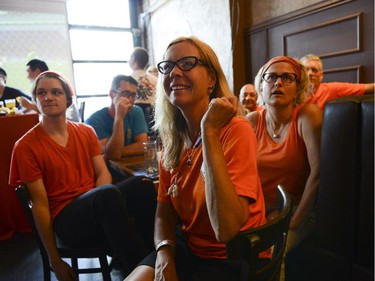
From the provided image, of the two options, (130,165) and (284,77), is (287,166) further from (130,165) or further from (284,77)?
(130,165)

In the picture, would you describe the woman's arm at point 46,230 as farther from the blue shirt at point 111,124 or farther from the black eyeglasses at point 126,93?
the black eyeglasses at point 126,93

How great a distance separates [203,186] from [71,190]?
890 mm

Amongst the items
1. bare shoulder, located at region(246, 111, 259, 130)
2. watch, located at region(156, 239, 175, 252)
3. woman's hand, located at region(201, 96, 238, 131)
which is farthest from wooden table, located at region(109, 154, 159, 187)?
woman's hand, located at region(201, 96, 238, 131)

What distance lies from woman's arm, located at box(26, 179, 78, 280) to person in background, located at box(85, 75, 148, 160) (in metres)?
0.71

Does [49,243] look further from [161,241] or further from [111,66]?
[111,66]

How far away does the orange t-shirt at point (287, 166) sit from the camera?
1.44 meters

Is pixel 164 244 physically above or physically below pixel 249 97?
below

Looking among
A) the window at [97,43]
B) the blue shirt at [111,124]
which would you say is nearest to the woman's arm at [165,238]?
the blue shirt at [111,124]

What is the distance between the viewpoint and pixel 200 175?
102cm

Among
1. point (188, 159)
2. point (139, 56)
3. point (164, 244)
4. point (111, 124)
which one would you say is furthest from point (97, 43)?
point (164, 244)

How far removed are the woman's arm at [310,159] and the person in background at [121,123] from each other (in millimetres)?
1225

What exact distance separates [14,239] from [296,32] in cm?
344

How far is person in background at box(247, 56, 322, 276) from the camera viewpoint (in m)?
1.37

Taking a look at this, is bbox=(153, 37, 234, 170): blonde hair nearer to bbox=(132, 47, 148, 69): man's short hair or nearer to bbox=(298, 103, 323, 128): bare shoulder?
bbox=(298, 103, 323, 128): bare shoulder
